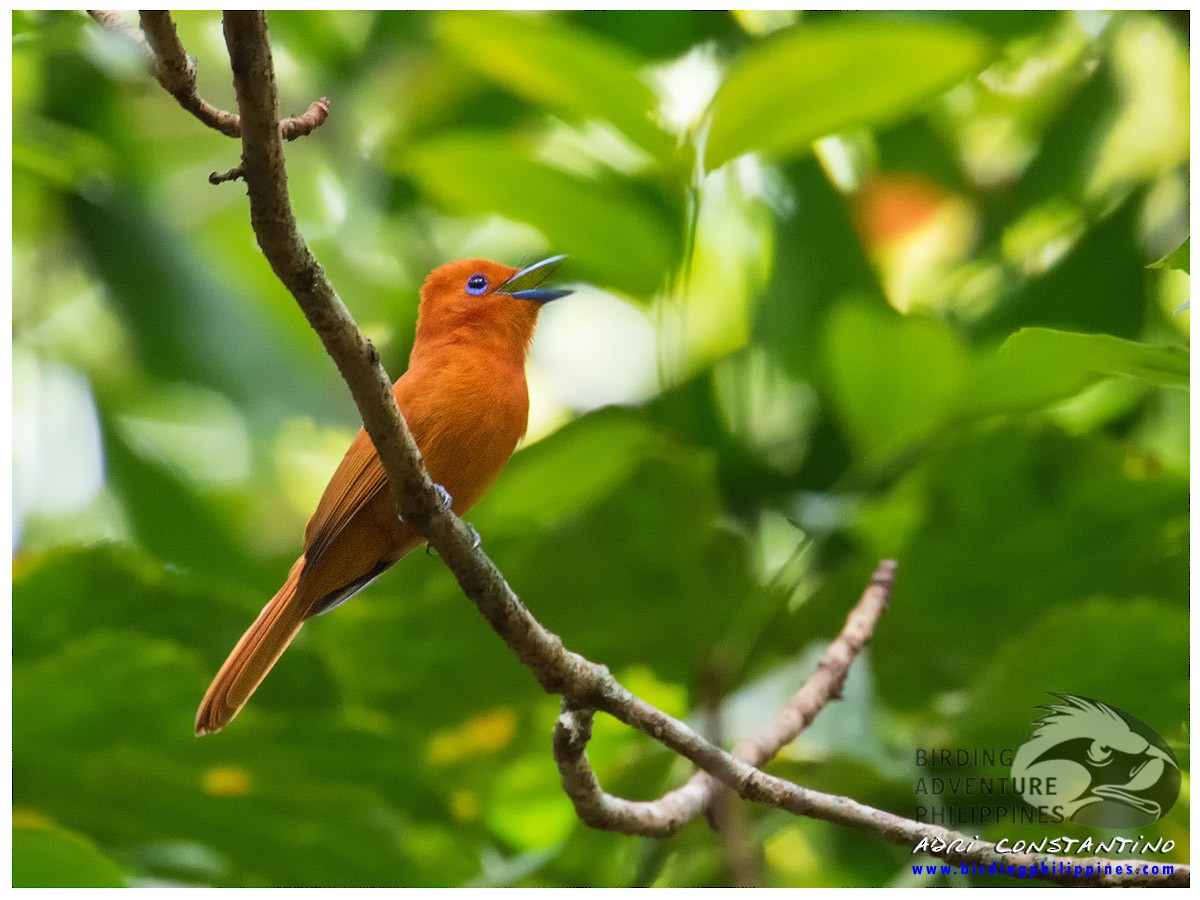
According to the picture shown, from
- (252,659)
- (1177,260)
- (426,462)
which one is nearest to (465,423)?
(426,462)

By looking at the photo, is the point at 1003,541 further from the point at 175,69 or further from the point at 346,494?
the point at 175,69

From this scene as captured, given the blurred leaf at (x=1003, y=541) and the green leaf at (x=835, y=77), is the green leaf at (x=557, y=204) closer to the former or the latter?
the green leaf at (x=835, y=77)

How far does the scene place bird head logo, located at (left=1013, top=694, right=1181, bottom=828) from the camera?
9.02 feet

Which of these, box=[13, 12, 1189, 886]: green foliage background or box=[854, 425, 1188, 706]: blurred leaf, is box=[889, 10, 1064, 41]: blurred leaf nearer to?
box=[13, 12, 1189, 886]: green foliage background

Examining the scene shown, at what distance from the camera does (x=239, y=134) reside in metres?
1.57

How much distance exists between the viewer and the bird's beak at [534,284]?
2.95m

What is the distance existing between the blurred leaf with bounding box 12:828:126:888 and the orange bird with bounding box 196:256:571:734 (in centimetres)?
32

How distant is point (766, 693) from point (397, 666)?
0.94 m

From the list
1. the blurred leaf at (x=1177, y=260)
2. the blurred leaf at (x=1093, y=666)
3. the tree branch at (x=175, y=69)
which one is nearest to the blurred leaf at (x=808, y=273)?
the blurred leaf at (x=1093, y=666)

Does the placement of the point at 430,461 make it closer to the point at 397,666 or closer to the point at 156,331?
the point at 397,666

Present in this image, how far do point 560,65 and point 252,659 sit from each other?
140cm

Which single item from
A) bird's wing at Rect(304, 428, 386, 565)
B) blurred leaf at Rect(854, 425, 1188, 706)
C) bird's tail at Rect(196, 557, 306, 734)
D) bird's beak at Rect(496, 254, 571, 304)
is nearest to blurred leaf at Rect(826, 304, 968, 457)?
blurred leaf at Rect(854, 425, 1188, 706)

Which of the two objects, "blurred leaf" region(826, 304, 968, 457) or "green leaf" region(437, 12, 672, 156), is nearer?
"green leaf" region(437, 12, 672, 156)

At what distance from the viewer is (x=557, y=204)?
9.57 feet
